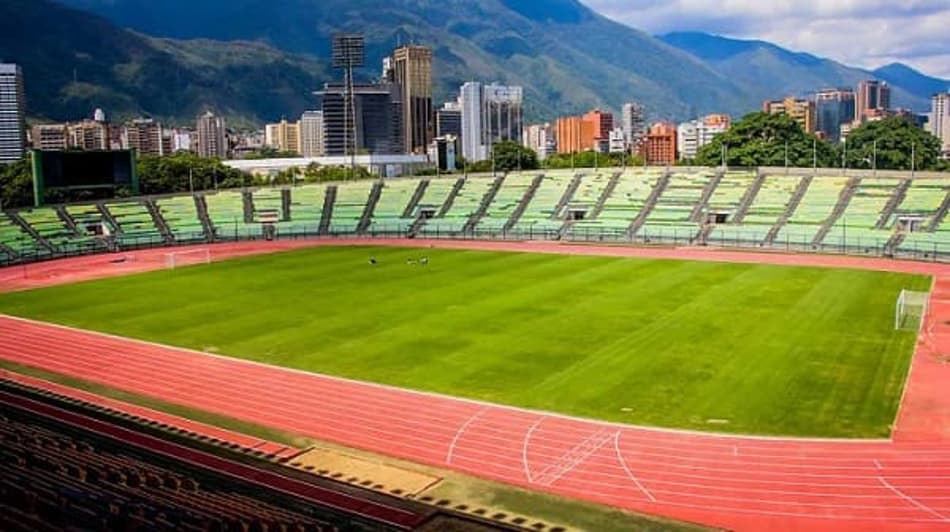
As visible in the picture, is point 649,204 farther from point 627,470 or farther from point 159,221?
point 627,470

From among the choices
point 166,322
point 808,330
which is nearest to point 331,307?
point 166,322

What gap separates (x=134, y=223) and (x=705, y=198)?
45.9m

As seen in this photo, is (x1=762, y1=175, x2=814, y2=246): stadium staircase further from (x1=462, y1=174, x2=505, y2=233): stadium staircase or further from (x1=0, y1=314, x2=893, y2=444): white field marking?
(x1=0, y1=314, x2=893, y2=444): white field marking

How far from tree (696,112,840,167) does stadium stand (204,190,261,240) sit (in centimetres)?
5014

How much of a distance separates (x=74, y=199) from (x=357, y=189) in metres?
26.8

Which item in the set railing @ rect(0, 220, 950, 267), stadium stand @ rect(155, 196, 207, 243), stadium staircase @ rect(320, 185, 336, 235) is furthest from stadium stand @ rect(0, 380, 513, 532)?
stadium staircase @ rect(320, 185, 336, 235)

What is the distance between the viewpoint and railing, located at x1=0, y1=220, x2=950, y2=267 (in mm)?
55562

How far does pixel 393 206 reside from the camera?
7756 cm

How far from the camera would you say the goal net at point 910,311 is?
109 ft

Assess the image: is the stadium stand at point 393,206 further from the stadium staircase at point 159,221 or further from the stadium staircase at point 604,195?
the stadium staircase at point 159,221

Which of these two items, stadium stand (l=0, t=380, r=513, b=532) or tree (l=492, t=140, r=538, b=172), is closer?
→ stadium stand (l=0, t=380, r=513, b=532)

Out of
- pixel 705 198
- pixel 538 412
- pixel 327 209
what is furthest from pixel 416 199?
pixel 538 412

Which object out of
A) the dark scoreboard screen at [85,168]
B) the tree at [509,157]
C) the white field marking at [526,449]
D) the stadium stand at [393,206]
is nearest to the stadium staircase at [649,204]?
the stadium stand at [393,206]

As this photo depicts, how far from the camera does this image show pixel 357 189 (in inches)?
3246
